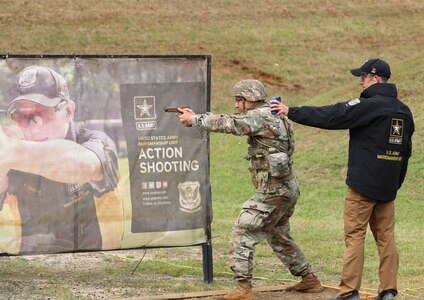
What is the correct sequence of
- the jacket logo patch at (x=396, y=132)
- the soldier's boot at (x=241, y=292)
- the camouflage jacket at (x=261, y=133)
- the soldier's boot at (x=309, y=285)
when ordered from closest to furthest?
the jacket logo patch at (x=396, y=132)
the camouflage jacket at (x=261, y=133)
the soldier's boot at (x=241, y=292)
the soldier's boot at (x=309, y=285)

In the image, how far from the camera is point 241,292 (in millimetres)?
8055

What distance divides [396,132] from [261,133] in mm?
1078

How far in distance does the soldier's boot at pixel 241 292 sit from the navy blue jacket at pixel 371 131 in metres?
1.20

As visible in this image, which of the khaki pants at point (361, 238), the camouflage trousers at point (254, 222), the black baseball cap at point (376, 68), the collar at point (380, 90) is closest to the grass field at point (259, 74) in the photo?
the khaki pants at point (361, 238)

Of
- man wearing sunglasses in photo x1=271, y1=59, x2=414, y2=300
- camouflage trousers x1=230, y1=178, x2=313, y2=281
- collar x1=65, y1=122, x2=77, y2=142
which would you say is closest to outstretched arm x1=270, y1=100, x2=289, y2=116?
man wearing sunglasses in photo x1=271, y1=59, x2=414, y2=300

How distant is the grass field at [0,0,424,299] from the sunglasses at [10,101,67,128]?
1462mm

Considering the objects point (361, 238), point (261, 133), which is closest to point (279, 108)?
point (261, 133)

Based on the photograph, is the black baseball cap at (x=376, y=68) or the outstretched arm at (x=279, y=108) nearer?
the outstretched arm at (x=279, y=108)

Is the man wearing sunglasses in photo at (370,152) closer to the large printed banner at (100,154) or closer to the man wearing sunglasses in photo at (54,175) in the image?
the large printed banner at (100,154)

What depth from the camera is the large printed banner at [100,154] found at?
27.6 feet

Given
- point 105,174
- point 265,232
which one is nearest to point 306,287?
point 265,232

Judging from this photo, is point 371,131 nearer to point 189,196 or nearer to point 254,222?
point 254,222

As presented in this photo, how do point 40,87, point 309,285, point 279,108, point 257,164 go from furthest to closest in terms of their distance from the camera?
point 309,285, point 40,87, point 257,164, point 279,108

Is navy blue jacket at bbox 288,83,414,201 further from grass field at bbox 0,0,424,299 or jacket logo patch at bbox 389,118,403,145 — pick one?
grass field at bbox 0,0,424,299
